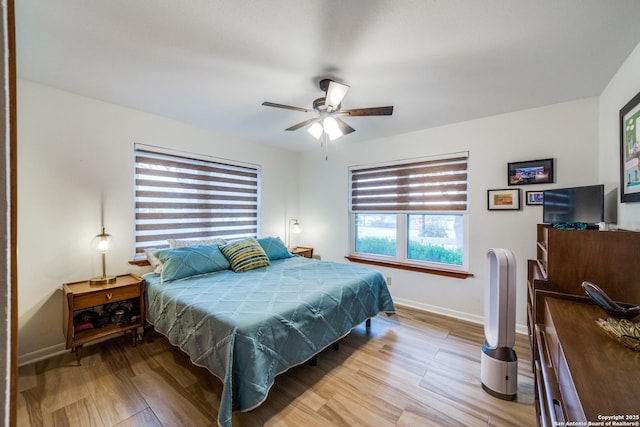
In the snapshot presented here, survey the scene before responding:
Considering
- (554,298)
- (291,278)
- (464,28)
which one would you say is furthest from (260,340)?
(464,28)

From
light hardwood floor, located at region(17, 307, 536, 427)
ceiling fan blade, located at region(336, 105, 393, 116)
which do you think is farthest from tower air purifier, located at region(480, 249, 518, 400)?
ceiling fan blade, located at region(336, 105, 393, 116)

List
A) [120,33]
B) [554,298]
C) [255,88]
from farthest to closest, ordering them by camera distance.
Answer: [255,88] → [120,33] → [554,298]

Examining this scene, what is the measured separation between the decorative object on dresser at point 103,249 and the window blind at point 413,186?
10.3 feet

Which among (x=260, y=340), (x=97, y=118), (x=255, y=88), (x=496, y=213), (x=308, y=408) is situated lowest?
(x=308, y=408)

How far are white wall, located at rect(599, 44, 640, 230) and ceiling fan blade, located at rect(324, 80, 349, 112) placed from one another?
1.92 m

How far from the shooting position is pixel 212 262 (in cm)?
289

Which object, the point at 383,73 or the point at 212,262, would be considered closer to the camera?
the point at 383,73

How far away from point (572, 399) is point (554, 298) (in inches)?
37.0

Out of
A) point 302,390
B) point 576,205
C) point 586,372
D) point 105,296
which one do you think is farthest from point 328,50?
point 105,296

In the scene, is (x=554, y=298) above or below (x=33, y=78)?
below

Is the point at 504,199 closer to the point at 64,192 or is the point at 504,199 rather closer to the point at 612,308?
the point at 612,308

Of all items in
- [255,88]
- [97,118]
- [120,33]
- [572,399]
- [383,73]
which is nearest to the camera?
[572,399]

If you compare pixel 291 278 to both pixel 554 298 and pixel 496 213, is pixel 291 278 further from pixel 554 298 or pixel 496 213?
pixel 496 213

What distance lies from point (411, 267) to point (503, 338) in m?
1.65
